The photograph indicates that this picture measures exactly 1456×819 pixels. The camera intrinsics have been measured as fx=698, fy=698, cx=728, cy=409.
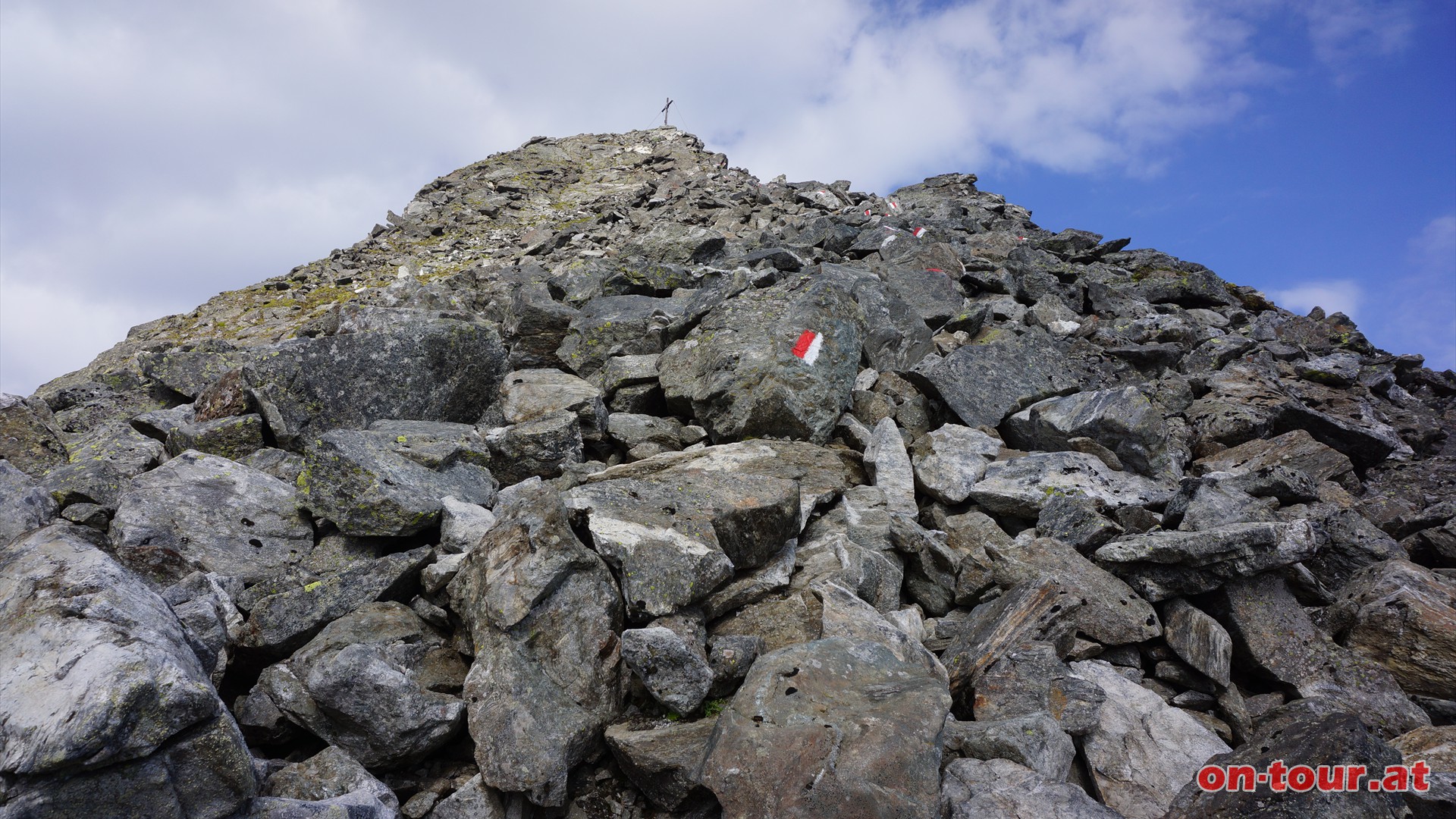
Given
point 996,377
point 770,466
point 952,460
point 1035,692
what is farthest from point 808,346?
point 1035,692

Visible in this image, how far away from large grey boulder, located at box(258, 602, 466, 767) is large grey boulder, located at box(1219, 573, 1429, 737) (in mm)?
7656

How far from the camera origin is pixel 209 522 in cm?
794

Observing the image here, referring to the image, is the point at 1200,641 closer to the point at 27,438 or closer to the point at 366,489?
the point at 366,489

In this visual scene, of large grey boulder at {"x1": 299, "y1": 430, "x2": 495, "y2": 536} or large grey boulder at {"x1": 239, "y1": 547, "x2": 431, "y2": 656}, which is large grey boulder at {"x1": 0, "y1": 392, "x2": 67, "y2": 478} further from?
large grey boulder at {"x1": 239, "y1": 547, "x2": 431, "y2": 656}

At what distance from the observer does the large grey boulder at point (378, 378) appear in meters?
9.64

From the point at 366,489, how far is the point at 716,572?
4.12 meters

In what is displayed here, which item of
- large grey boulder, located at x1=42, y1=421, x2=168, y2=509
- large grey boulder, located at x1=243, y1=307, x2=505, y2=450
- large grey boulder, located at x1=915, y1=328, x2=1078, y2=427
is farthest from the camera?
large grey boulder, located at x1=915, y1=328, x2=1078, y2=427

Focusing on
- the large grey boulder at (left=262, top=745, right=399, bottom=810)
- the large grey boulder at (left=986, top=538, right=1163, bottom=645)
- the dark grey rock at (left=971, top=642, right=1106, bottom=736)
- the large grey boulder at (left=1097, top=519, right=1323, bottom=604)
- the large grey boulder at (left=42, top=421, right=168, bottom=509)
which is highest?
the large grey boulder at (left=1097, top=519, right=1323, bottom=604)

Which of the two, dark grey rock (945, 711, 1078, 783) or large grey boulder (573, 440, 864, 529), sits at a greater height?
large grey boulder (573, 440, 864, 529)

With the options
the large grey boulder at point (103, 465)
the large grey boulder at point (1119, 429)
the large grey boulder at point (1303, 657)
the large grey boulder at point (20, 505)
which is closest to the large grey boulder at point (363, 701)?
the large grey boulder at point (20, 505)

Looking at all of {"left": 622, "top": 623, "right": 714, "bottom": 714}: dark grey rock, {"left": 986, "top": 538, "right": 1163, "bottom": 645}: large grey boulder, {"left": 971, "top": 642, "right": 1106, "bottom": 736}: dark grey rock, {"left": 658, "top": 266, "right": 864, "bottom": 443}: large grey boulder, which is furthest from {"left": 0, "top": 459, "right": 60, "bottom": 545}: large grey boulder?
{"left": 986, "top": 538, "right": 1163, "bottom": 645}: large grey boulder

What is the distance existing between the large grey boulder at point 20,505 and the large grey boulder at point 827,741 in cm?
767

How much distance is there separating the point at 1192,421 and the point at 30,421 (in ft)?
58.6

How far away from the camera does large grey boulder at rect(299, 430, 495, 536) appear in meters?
7.81
